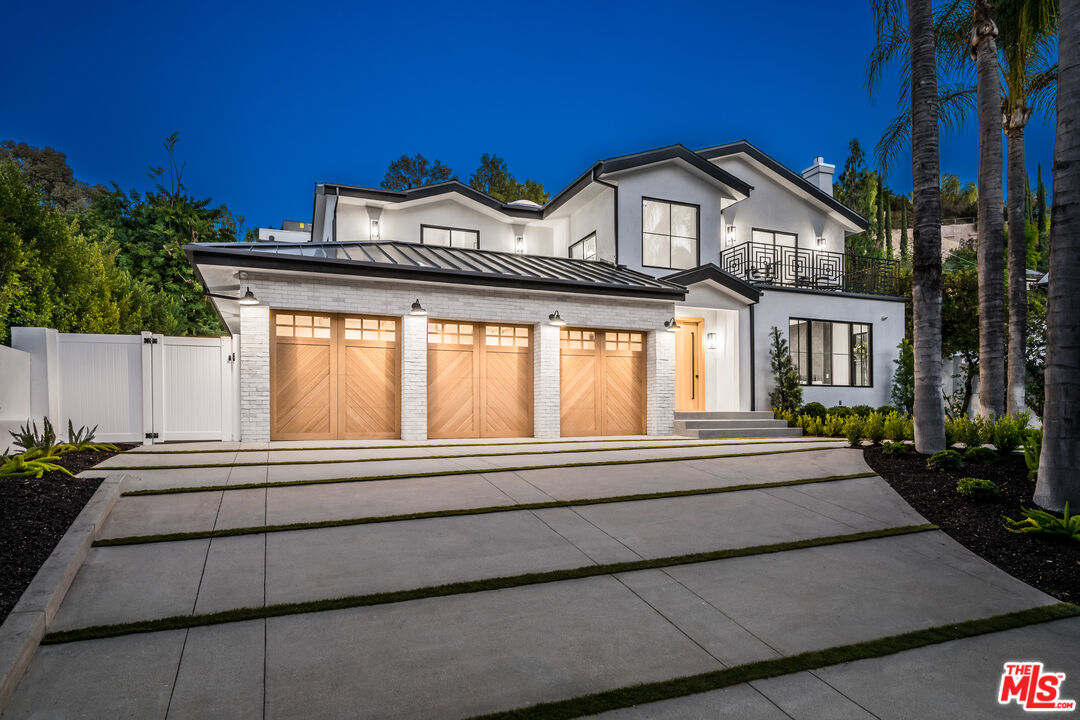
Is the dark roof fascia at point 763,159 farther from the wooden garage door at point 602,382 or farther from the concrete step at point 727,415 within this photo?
the wooden garage door at point 602,382

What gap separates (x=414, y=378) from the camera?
1194cm

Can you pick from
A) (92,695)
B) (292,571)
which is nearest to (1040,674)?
(292,571)

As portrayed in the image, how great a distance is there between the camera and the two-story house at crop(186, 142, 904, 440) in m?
11.4

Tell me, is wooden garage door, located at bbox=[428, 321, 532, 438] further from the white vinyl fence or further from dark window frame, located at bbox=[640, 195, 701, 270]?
dark window frame, located at bbox=[640, 195, 701, 270]

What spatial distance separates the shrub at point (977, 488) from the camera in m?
6.35

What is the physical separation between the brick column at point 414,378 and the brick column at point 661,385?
208 inches

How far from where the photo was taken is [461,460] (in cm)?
907

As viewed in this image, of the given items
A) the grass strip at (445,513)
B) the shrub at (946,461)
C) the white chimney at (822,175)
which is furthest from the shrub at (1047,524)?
the white chimney at (822,175)

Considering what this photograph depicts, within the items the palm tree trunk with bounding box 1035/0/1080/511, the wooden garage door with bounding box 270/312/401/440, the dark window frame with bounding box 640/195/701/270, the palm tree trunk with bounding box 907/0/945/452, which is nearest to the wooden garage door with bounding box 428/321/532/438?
the wooden garage door with bounding box 270/312/401/440

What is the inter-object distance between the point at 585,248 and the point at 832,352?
8035 millimetres

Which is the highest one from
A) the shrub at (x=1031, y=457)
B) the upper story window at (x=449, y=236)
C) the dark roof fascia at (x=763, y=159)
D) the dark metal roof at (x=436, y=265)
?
the dark roof fascia at (x=763, y=159)

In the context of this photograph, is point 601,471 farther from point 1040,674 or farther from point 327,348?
point 327,348

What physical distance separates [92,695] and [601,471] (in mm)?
6149

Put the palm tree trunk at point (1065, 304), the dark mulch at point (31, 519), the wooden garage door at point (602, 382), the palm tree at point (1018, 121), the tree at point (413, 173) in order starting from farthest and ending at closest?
the tree at point (413, 173) → the wooden garage door at point (602, 382) → the palm tree at point (1018, 121) → the palm tree trunk at point (1065, 304) → the dark mulch at point (31, 519)
